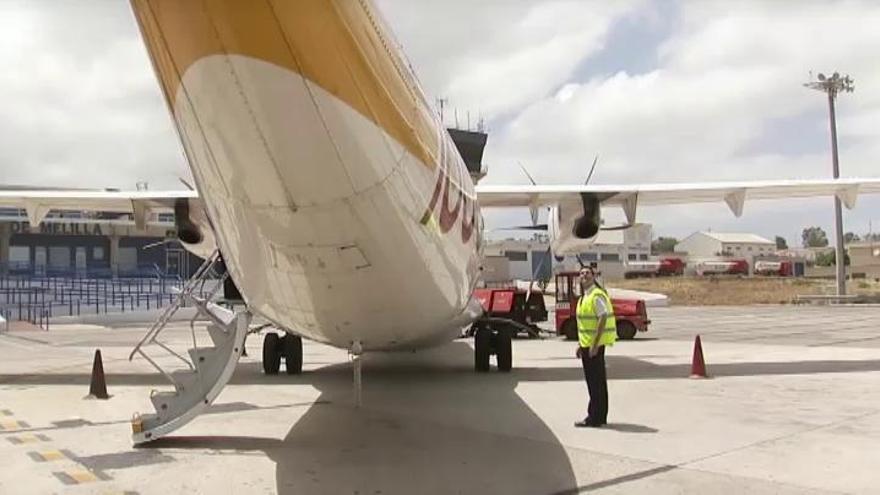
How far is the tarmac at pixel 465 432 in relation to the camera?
7266 millimetres

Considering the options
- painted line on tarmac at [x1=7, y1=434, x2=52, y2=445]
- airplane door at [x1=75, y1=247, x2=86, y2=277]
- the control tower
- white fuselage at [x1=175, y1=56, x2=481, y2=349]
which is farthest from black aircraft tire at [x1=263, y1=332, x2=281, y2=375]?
airplane door at [x1=75, y1=247, x2=86, y2=277]

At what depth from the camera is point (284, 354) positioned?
50.9 ft

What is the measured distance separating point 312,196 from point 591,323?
5171mm

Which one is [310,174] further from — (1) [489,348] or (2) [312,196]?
(1) [489,348]

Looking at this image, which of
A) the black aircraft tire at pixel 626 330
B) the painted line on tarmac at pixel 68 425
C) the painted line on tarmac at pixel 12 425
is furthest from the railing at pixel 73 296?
the painted line on tarmac at pixel 68 425

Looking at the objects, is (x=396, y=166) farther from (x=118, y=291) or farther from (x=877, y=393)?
(x=118, y=291)

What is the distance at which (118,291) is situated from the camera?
46.9 meters

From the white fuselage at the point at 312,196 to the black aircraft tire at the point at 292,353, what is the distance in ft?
21.7

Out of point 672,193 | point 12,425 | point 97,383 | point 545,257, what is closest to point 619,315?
point 545,257

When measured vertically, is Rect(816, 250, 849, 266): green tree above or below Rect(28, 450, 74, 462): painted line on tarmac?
above

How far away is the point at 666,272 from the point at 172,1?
3888 inches

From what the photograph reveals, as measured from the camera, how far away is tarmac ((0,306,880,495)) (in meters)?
7.27

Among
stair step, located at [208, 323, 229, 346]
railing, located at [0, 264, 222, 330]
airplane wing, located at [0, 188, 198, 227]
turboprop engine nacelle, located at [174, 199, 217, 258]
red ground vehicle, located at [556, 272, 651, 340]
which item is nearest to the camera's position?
stair step, located at [208, 323, 229, 346]

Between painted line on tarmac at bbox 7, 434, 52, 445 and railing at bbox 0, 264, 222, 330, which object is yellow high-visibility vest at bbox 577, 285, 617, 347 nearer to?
painted line on tarmac at bbox 7, 434, 52, 445
